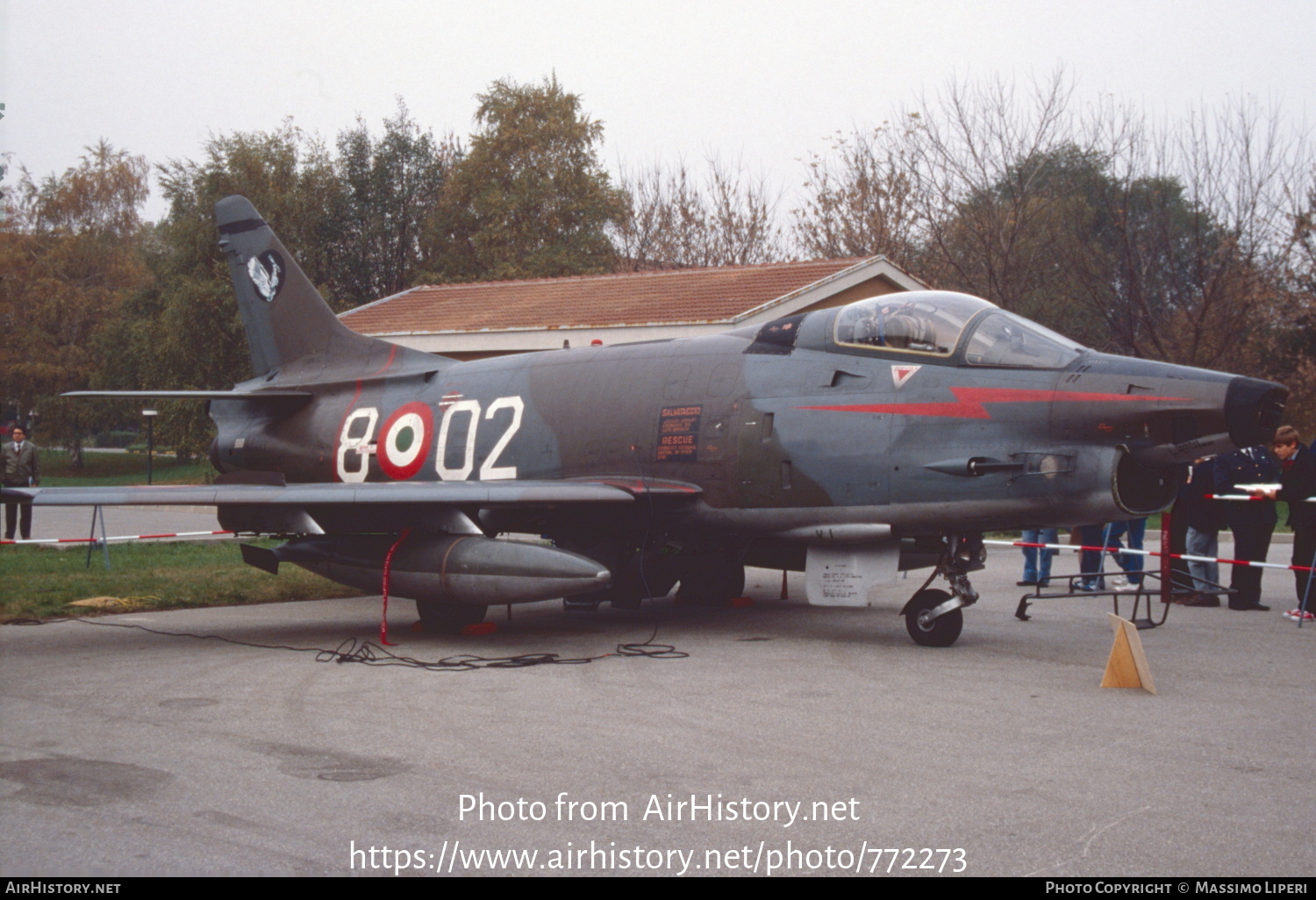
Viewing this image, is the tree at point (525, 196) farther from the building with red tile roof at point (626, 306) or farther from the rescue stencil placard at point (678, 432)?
the rescue stencil placard at point (678, 432)

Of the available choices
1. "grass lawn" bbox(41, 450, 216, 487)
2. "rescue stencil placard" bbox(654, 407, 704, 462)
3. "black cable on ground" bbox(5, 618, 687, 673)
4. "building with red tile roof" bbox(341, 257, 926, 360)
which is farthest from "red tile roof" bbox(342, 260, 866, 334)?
"grass lawn" bbox(41, 450, 216, 487)

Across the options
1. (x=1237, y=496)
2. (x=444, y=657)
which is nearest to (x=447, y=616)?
(x=444, y=657)

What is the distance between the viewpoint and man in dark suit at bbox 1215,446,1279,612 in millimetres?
12273

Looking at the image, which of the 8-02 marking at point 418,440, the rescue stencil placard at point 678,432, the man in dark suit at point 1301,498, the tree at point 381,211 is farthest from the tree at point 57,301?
the man in dark suit at point 1301,498

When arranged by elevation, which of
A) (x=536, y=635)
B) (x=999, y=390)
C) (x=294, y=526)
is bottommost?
(x=536, y=635)

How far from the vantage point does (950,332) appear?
923 centimetres

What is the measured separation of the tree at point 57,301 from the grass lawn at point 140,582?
104 feet

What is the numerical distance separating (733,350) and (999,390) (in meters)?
2.67

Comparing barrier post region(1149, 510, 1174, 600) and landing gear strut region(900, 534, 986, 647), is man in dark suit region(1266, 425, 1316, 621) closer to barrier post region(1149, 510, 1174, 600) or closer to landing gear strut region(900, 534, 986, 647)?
barrier post region(1149, 510, 1174, 600)

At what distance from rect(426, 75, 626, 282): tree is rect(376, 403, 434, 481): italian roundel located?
29968 millimetres
